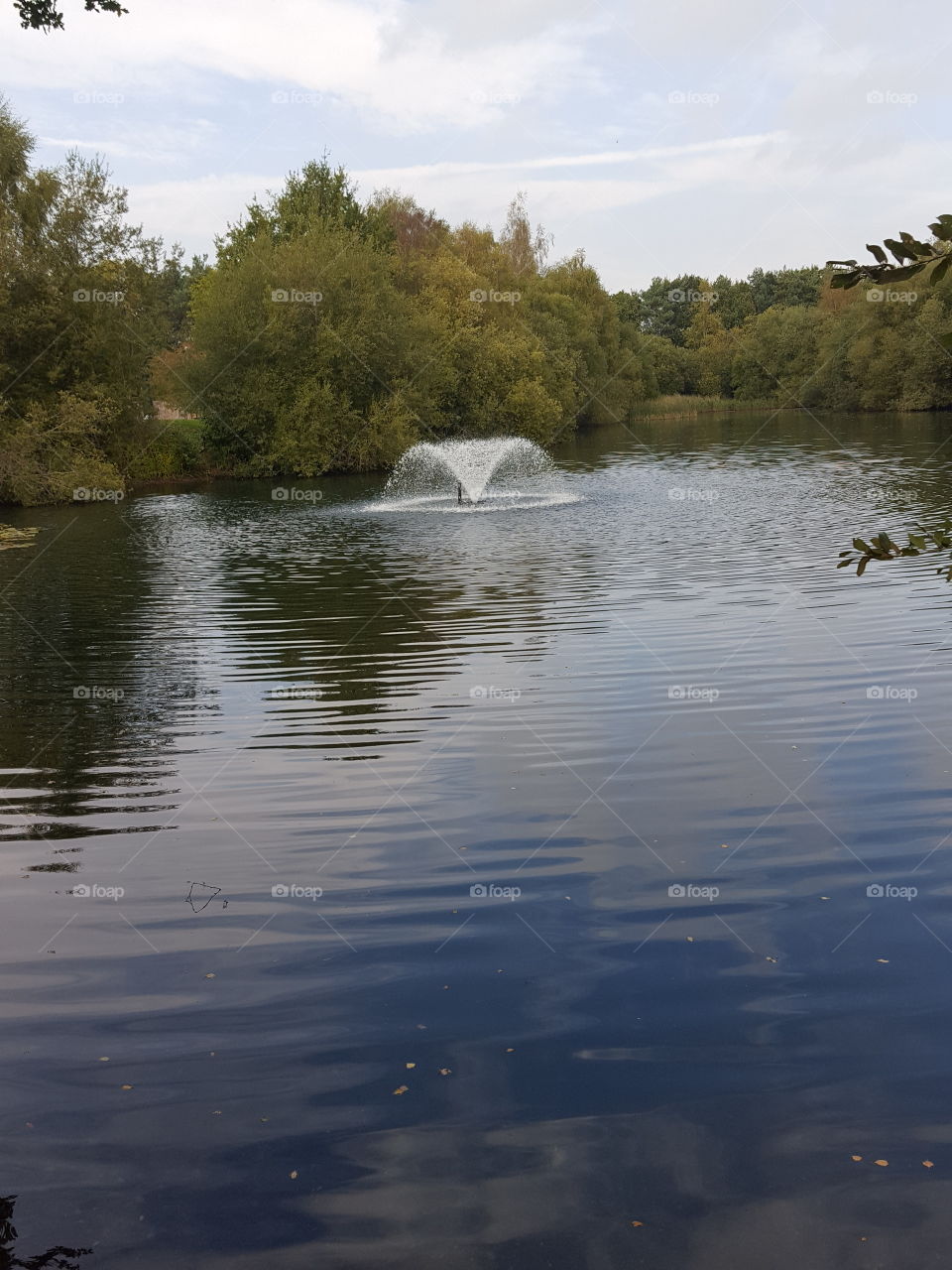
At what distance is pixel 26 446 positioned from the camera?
3884cm

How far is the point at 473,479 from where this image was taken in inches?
1486

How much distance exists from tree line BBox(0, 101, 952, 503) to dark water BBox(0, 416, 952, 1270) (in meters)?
21.0

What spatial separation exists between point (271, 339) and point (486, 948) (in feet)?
148

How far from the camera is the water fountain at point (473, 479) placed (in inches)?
1350

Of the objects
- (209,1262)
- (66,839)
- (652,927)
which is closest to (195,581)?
(66,839)

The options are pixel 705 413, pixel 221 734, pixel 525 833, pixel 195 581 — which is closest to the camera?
pixel 525 833

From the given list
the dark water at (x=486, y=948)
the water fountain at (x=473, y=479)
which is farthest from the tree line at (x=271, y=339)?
the dark water at (x=486, y=948)

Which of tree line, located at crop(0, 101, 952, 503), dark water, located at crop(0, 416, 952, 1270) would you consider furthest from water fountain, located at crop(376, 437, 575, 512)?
dark water, located at crop(0, 416, 952, 1270)

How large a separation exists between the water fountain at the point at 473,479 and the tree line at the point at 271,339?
158 inches

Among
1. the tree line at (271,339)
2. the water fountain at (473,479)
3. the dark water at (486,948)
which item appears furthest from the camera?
the tree line at (271,339)

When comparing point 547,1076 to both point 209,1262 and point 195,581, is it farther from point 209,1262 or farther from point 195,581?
point 195,581

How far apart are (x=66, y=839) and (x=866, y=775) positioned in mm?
5700

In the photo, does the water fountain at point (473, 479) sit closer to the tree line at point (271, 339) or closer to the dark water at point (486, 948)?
the tree line at point (271, 339)

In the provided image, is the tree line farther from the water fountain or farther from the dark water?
the dark water
